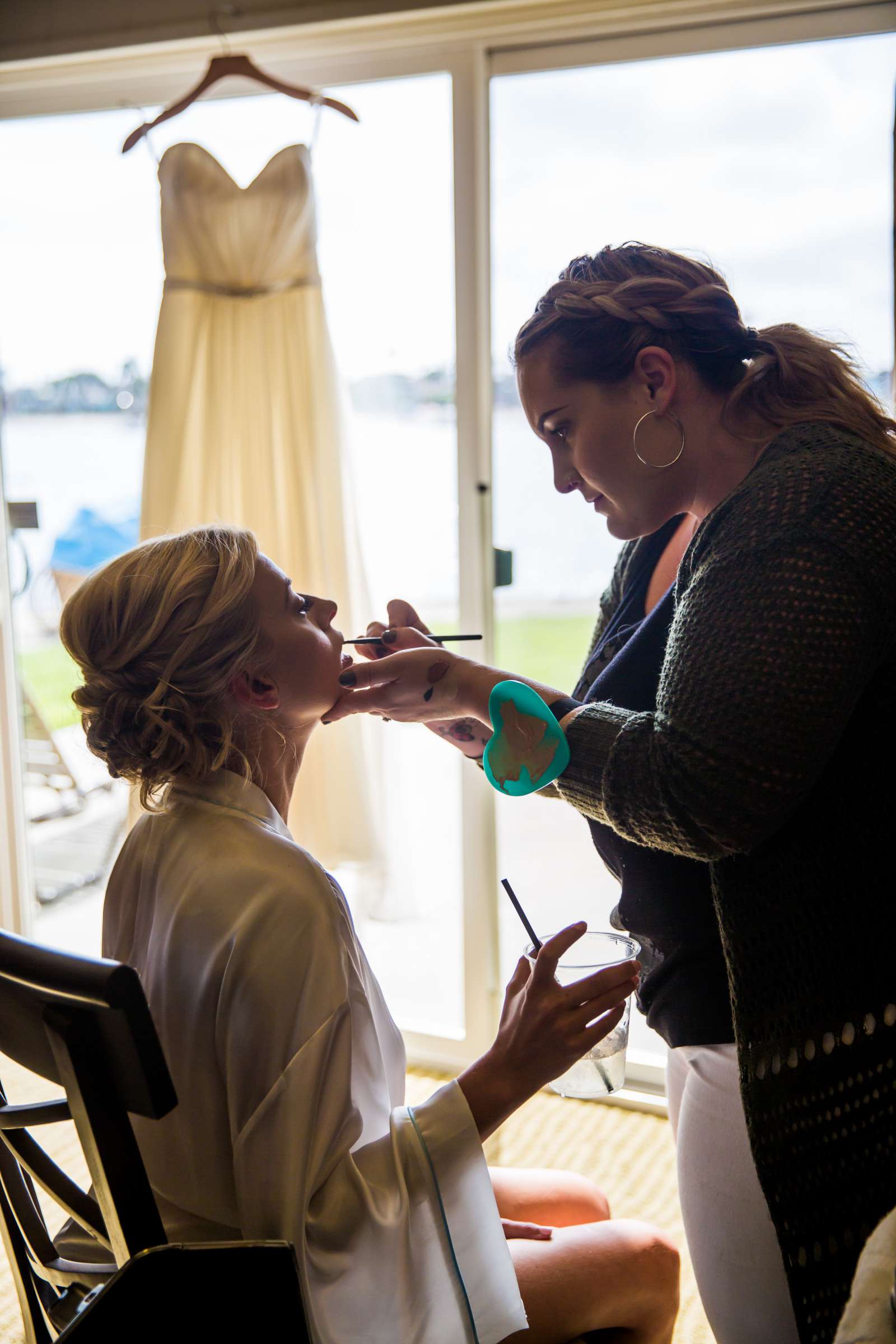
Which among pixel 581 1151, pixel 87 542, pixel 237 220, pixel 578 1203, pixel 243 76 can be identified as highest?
pixel 243 76

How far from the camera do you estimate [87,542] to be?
2.86 meters

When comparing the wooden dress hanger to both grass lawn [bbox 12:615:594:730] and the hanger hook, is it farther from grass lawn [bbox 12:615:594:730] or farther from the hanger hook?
grass lawn [bbox 12:615:594:730]

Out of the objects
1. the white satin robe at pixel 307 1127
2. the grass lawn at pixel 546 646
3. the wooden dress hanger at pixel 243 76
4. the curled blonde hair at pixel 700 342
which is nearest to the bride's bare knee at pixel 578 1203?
the white satin robe at pixel 307 1127

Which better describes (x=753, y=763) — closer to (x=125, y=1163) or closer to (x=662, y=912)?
(x=662, y=912)

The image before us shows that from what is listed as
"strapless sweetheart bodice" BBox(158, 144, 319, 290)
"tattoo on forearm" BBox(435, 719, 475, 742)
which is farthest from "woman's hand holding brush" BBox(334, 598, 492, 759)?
"strapless sweetheart bodice" BBox(158, 144, 319, 290)

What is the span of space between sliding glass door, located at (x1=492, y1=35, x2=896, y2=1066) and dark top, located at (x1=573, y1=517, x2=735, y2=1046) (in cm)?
102

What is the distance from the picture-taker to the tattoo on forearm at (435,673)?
1324mm

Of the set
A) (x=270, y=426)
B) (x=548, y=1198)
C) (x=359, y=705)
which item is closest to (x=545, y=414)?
(x=359, y=705)

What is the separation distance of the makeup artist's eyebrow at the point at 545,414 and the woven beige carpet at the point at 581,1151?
4.97ft

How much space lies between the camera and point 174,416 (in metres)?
2.28

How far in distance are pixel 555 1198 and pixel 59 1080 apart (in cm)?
85

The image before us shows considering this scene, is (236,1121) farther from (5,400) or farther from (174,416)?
(5,400)

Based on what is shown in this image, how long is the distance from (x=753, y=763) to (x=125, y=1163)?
637 millimetres

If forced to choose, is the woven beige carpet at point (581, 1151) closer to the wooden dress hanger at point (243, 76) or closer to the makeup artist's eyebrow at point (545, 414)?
the makeup artist's eyebrow at point (545, 414)
